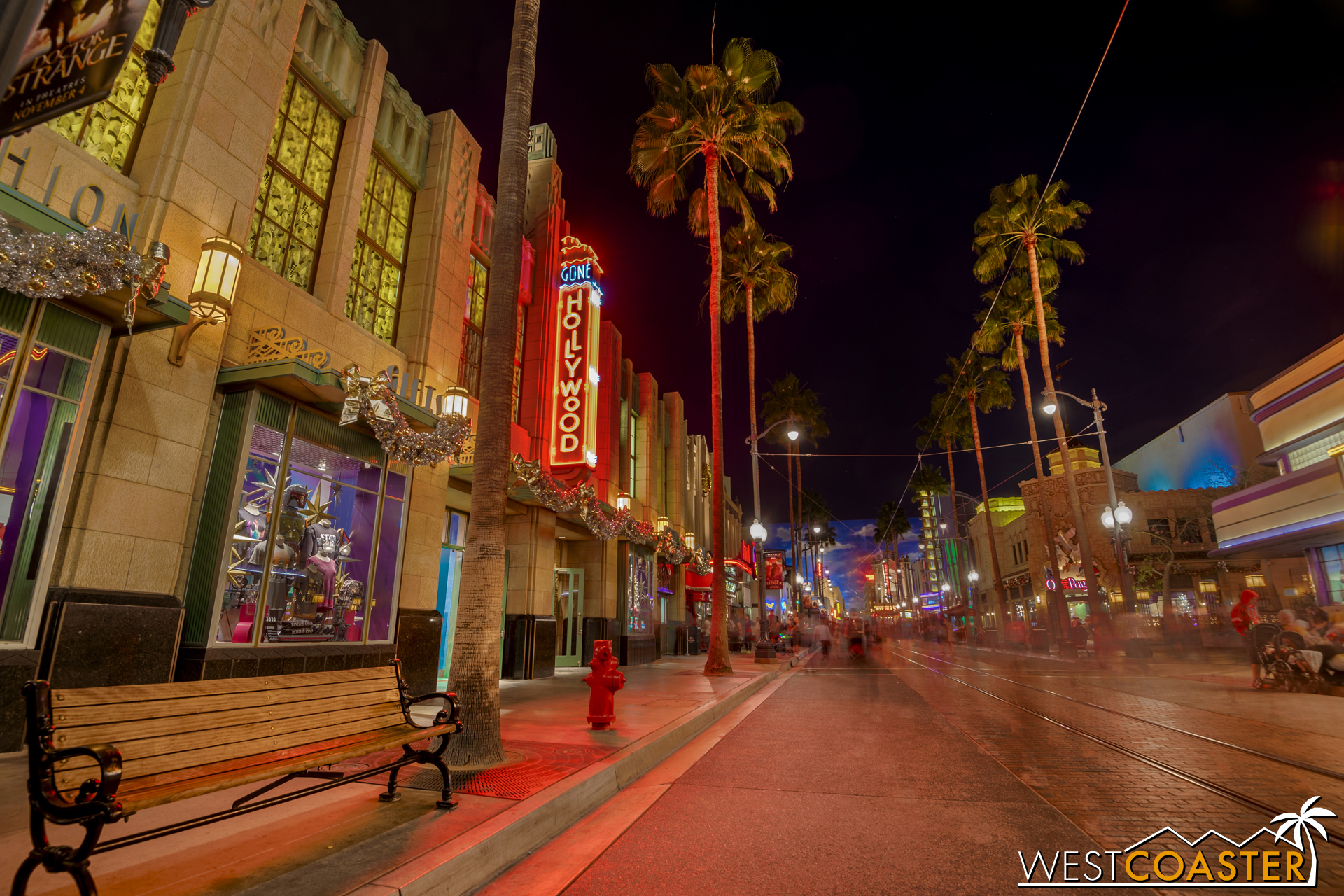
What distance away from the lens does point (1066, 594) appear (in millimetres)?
50031

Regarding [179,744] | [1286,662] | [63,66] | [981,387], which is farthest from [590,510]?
[981,387]

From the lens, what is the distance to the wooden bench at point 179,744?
111 inches

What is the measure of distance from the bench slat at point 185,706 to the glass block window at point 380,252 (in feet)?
27.6

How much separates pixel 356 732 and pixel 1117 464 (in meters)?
72.3

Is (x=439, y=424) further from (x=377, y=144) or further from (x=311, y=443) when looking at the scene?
(x=377, y=144)

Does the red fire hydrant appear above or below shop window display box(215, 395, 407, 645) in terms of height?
below

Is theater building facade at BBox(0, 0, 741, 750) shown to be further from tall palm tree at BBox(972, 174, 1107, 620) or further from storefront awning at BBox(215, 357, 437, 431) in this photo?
tall palm tree at BBox(972, 174, 1107, 620)

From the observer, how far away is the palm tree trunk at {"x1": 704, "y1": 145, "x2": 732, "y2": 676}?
1684 cm

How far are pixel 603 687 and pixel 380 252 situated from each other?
9.33 metres

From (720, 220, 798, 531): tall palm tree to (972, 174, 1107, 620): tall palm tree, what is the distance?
10.1m

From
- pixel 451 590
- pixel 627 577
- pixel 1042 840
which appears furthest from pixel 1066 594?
pixel 1042 840

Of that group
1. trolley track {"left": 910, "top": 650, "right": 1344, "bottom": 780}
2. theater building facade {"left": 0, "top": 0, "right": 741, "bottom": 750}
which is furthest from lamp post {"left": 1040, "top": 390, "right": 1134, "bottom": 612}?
theater building facade {"left": 0, "top": 0, "right": 741, "bottom": 750}

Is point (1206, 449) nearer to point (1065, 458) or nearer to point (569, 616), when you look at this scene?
point (1065, 458)

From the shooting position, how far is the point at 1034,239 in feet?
98.1
